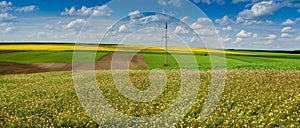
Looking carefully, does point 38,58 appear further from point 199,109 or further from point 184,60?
point 199,109

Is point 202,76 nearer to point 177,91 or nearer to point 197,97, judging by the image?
point 177,91

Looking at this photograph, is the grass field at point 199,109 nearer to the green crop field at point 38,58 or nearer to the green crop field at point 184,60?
the green crop field at point 184,60

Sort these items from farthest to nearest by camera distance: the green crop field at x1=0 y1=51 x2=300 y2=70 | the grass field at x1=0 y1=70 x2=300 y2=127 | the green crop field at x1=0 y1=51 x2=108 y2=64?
the green crop field at x1=0 y1=51 x2=108 y2=64, the green crop field at x1=0 y1=51 x2=300 y2=70, the grass field at x1=0 y1=70 x2=300 y2=127

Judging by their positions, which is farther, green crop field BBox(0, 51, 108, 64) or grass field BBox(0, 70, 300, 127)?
green crop field BBox(0, 51, 108, 64)

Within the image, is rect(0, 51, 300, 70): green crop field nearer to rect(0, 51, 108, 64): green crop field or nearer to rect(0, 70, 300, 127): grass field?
rect(0, 51, 108, 64): green crop field

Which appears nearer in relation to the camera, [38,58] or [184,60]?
[184,60]

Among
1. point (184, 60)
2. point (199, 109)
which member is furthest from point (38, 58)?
point (199, 109)

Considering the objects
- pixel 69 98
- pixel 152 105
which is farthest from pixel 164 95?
pixel 69 98

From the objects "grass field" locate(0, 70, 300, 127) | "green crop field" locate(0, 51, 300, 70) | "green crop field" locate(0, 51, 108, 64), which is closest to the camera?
"grass field" locate(0, 70, 300, 127)

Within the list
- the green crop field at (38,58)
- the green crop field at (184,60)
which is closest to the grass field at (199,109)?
the green crop field at (184,60)

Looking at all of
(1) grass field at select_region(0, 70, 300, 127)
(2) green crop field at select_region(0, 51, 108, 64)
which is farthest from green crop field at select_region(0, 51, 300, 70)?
(1) grass field at select_region(0, 70, 300, 127)

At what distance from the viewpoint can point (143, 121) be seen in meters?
13.5

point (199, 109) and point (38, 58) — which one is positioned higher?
point (199, 109)

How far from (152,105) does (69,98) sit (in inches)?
246
